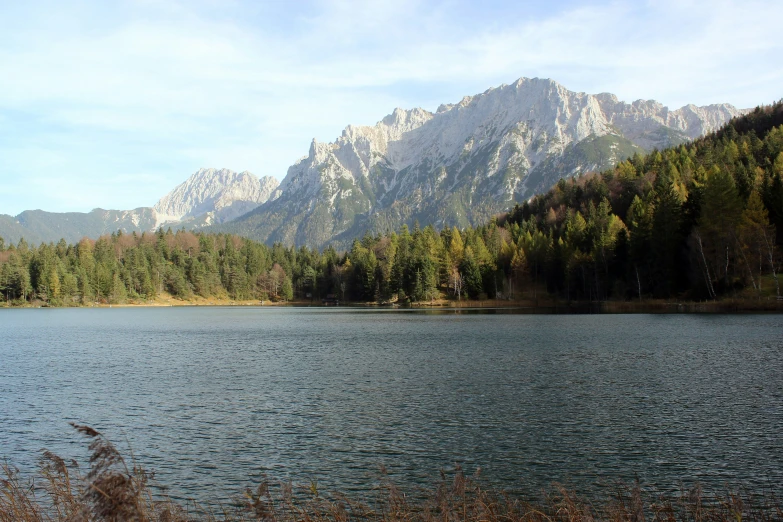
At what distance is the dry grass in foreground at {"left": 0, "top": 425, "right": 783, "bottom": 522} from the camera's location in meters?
13.0

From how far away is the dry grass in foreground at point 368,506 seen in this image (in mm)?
13016

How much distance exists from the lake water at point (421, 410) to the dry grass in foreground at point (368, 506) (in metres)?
1.69

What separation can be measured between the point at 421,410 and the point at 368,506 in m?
13.8

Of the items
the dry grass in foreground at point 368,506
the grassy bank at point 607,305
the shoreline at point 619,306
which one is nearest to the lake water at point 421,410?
the dry grass in foreground at point 368,506

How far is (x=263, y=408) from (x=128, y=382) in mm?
15490

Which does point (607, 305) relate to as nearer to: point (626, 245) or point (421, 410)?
point (626, 245)

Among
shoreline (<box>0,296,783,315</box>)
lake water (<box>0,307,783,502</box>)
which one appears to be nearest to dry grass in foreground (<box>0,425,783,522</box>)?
lake water (<box>0,307,783,502</box>)

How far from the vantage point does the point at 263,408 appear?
33406 millimetres

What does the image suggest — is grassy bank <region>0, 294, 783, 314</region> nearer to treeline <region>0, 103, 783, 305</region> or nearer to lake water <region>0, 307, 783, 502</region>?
treeline <region>0, 103, 783, 305</region>

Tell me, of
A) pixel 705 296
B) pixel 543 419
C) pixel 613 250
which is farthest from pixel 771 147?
pixel 543 419

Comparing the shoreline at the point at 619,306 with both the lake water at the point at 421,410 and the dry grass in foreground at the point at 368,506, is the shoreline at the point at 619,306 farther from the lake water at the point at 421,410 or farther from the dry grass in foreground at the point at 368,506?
the dry grass in foreground at the point at 368,506

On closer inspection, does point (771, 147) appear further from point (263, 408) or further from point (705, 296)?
point (263, 408)

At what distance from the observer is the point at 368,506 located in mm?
18609

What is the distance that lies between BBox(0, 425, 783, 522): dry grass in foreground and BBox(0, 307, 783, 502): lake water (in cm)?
169
